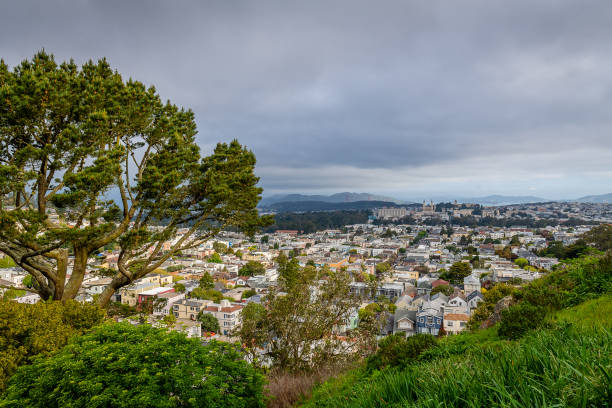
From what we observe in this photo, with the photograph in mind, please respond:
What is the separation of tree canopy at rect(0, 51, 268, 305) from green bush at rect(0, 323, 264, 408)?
99.0 inches

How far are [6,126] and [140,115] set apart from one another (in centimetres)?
196

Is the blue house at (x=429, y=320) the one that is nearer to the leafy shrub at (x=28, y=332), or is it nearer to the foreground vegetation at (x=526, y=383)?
the leafy shrub at (x=28, y=332)

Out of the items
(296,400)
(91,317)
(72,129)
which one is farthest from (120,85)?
(296,400)

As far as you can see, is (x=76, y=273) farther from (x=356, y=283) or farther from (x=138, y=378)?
(x=356, y=283)

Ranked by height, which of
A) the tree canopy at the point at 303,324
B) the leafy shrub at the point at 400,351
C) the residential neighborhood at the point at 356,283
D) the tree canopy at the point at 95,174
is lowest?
the residential neighborhood at the point at 356,283

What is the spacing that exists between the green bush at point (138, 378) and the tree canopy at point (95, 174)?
2.51 meters

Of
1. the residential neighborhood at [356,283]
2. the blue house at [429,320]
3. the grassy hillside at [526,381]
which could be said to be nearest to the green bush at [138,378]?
the residential neighborhood at [356,283]

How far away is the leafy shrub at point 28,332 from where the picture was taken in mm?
3959

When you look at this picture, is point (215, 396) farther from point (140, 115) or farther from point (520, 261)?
point (520, 261)

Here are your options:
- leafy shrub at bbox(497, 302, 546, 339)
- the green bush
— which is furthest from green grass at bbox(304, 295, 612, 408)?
the green bush

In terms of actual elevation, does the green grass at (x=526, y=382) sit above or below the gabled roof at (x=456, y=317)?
above

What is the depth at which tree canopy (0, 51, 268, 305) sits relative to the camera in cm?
476

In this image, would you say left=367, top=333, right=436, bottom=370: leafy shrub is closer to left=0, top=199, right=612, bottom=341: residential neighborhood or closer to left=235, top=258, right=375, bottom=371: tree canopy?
left=0, top=199, right=612, bottom=341: residential neighborhood

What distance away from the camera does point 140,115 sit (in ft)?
20.0
